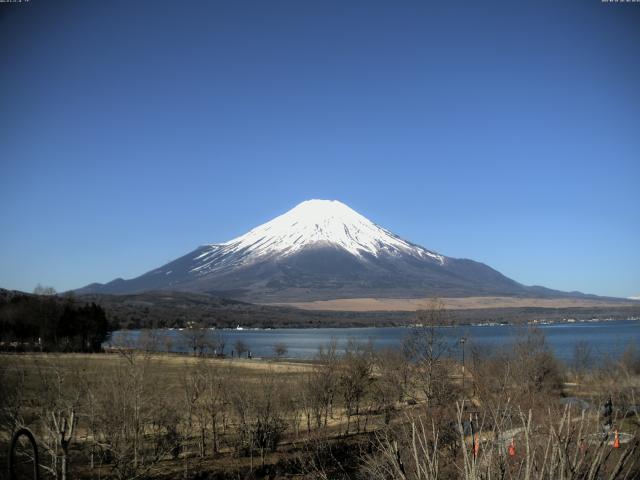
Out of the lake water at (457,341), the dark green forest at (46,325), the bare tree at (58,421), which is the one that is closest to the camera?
the bare tree at (58,421)

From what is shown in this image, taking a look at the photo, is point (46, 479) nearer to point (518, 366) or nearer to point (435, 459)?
point (435, 459)

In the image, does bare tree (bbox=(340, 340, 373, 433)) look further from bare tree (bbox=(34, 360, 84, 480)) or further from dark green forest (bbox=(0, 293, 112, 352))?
dark green forest (bbox=(0, 293, 112, 352))

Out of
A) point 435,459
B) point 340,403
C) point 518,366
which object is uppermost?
point 435,459

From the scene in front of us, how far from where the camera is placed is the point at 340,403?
36.4 metres

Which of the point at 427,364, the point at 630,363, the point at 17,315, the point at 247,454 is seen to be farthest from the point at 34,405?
the point at 17,315

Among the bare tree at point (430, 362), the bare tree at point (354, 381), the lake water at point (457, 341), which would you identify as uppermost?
the bare tree at point (430, 362)

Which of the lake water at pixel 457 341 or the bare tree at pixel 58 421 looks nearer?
the bare tree at pixel 58 421

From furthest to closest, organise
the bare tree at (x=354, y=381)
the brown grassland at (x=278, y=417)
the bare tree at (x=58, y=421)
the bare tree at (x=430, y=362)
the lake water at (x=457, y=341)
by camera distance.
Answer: the lake water at (x=457, y=341) < the bare tree at (x=354, y=381) < the bare tree at (x=430, y=362) < the brown grassland at (x=278, y=417) < the bare tree at (x=58, y=421)

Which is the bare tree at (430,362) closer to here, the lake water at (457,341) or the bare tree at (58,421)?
the lake water at (457,341)

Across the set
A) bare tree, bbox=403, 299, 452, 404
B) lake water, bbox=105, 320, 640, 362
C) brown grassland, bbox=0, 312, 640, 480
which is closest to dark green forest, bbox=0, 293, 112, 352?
lake water, bbox=105, 320, 640, 362

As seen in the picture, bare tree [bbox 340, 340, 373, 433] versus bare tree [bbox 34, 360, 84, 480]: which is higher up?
bare tree [bbox 34, 360, 84, 480]

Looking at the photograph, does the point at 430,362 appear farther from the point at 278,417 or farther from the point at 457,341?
the point at 457,341

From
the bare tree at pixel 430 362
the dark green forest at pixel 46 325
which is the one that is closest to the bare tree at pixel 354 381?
the bare tree at pixel 430 362

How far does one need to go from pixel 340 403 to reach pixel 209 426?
10.8 meters
